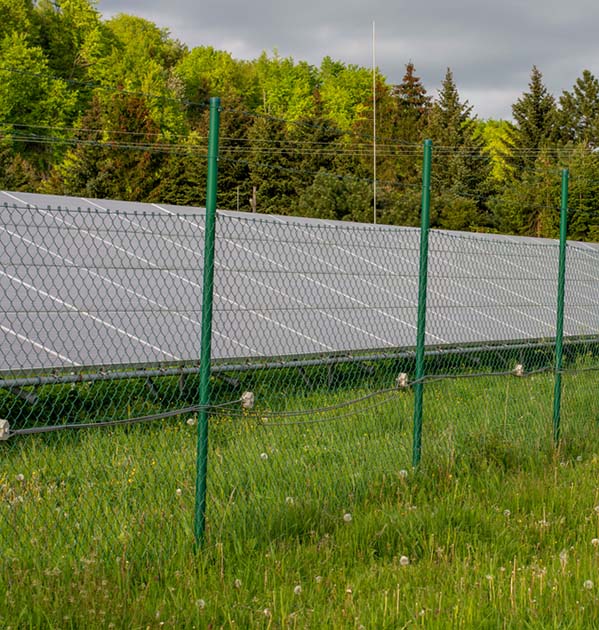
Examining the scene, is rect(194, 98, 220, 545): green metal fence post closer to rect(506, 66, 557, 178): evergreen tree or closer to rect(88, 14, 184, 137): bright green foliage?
rect(88, 14, 184, 137): bright green foliage

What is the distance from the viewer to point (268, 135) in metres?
44.2

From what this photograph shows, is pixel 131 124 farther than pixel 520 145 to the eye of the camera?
No

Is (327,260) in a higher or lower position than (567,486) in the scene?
higher

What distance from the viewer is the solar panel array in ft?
23.1

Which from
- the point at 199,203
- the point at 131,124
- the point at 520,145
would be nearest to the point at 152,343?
the point at 199,203

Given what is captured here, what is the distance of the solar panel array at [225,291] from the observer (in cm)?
703

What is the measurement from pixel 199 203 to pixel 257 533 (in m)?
38.2

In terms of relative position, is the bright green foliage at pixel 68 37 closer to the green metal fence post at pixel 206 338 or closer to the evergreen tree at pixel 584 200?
the evergreen tree at pixel 584 200

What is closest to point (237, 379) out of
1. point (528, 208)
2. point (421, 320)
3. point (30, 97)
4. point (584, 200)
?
point (421, 320)

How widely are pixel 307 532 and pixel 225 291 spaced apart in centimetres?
427

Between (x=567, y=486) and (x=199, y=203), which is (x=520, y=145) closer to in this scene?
(x=199, y=203)

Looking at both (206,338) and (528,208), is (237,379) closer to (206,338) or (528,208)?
(206,338)

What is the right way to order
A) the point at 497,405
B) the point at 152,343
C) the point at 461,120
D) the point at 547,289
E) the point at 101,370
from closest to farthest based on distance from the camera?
the point at 101,370 < the point at 152,343 < the point at 497,405 < the point at 547,289 < the point at 461,120

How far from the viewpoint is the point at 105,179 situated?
125 feet
